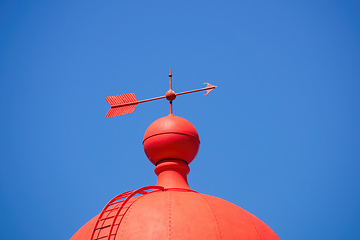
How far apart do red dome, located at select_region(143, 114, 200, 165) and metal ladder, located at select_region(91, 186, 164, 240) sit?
1606 millimetres

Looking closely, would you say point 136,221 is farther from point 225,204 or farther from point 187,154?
point 187,154

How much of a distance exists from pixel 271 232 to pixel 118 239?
4.00 meters

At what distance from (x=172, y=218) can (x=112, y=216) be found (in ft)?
4.85

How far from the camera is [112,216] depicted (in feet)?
38.6

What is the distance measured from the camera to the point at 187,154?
47.6 feet

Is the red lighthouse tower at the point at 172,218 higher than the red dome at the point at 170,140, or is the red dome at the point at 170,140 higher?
the red dome at the point at 170,140

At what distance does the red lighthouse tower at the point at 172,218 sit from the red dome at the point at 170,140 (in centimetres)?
12

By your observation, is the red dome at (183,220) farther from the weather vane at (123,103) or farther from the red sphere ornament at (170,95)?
the weather vane at (123,103)

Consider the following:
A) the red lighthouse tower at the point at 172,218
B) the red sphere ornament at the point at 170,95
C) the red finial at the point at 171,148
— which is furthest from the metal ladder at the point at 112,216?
the red sphere ornament at the point at 170,95

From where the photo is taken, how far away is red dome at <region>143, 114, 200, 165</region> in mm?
14227

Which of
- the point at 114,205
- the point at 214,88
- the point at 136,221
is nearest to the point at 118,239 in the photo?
the point at 136,221

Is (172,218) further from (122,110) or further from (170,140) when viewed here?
(122,110)

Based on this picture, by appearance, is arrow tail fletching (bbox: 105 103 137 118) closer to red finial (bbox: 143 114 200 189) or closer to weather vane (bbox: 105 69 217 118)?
weather vane (bbox: 105 69 217 118)

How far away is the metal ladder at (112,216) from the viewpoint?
11.3 meters
